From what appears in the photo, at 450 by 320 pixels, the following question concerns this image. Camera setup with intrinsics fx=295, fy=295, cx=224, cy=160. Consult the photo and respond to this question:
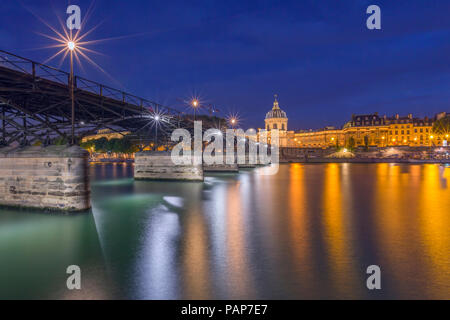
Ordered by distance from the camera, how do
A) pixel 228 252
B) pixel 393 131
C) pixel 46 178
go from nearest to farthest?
pixel 228 252, pixel 46 178, pixel 393 131

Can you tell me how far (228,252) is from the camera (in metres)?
11.2

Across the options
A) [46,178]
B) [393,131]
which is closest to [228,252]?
[46,178]

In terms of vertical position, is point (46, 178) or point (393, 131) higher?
point (393, 131)

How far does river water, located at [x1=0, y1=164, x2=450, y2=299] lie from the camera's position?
316 inches

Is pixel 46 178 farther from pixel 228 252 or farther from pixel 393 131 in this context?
pixel 393 131

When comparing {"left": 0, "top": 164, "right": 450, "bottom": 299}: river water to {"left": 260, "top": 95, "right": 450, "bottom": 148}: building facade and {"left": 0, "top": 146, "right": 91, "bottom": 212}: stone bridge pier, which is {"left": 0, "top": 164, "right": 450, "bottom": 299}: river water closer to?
{"left": 0, "top": 146, "right": 91, "bottom": 212}: stone bridge pier

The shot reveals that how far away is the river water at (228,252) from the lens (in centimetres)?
802

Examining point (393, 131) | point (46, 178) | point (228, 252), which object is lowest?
point (228, 252)

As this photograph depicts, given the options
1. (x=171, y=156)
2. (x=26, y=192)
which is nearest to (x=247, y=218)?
(x=26, y=192)

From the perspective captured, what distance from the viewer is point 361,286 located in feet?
26.4

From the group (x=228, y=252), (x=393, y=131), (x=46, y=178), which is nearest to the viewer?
(x=228, y=252)

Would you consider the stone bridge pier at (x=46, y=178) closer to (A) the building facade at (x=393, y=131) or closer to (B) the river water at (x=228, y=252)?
(B) the river water at (x=228, y=252)

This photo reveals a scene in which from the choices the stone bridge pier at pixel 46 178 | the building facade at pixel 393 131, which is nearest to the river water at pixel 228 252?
the stone bridge pier at pixel 46 178

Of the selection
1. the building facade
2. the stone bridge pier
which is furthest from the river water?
the building facade
